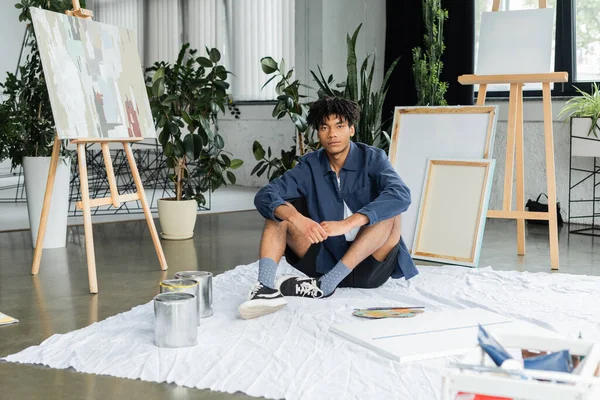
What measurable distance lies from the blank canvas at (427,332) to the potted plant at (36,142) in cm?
267

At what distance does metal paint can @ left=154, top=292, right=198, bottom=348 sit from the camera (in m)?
2.44

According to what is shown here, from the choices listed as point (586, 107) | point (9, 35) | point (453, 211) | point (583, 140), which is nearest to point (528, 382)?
point (453, 211)

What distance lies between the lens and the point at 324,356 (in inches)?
93.0

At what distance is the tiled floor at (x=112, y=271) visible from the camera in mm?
2188

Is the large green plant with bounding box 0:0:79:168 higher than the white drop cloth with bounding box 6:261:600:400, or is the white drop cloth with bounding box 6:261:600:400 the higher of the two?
the large green plant with bounding box 0:0:79:168

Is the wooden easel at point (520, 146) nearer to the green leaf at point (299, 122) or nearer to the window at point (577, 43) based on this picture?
the green leaf at point (299, 122)

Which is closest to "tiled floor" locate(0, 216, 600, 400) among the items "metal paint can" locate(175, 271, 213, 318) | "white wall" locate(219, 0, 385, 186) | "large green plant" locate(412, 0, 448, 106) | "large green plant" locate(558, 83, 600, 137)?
"metal paint can" locate(175, 271, 213, 318)

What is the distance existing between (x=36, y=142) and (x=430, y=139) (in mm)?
2443

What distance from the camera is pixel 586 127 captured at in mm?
5117

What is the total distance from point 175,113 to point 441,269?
2.25 meters

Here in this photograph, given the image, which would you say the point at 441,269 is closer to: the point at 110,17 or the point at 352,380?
the point at 352,380

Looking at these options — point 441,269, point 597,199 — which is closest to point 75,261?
point 441,269

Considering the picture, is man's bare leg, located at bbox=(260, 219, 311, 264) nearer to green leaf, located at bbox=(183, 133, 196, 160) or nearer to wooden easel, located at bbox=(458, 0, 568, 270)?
wooden easel, located at bbox=(458, 0, 568, 270)

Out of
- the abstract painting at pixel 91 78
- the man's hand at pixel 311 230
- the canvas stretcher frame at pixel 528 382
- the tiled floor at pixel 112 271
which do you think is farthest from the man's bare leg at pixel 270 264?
the canvas stretcher frame at pixel 528 382
